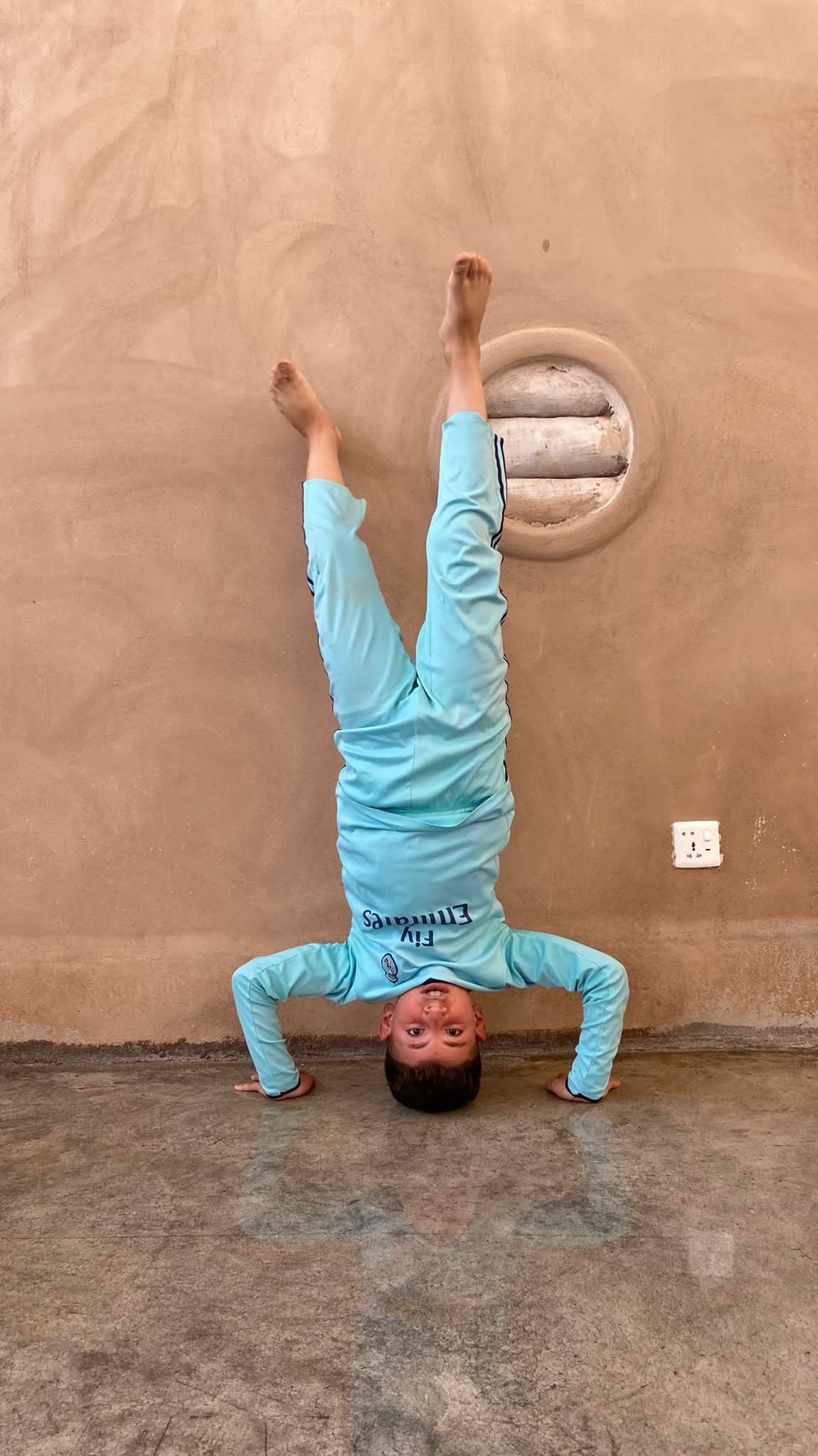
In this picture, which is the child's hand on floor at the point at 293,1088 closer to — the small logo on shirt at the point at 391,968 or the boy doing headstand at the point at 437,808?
the boy doing headstand at the point at 437,808

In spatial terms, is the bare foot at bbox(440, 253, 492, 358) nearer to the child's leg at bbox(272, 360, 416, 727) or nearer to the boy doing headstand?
the boy doing headstand

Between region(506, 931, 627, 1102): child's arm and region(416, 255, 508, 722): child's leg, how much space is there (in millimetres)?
457

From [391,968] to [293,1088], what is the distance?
0.33 m

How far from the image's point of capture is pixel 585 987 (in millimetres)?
1878

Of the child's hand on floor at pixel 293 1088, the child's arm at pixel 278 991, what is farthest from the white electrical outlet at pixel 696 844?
the child's hand on floor at pixel 293 1088

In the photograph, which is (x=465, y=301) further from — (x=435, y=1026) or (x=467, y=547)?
(x=435, y=1026)

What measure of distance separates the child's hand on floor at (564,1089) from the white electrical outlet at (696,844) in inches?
19.2

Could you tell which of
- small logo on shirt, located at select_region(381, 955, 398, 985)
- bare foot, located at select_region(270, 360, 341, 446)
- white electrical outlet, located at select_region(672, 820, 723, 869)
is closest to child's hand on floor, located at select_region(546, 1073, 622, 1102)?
small logo on shirt, located at select_region(381, 955, 398, 985)

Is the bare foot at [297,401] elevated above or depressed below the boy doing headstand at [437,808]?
above

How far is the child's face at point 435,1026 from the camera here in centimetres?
180

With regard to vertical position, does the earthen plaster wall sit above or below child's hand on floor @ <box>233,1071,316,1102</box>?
above

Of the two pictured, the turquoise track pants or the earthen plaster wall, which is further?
the earthen plaster wall

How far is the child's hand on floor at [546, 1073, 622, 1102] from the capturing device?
1.90 m

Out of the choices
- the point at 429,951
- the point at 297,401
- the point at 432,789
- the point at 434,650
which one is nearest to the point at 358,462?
the point at 297,401
